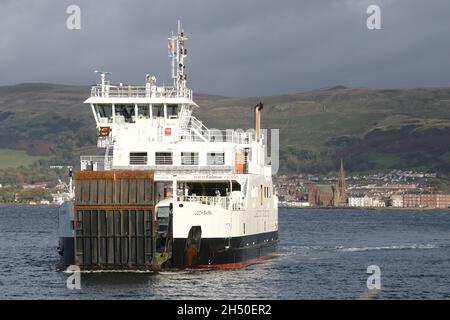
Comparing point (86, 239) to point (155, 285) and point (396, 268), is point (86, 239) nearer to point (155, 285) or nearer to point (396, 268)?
point (155, 285)

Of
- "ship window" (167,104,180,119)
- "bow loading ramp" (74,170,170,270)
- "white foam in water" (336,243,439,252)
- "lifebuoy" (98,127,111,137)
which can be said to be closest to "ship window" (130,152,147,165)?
"lifebuoy" (98,127,111,137)

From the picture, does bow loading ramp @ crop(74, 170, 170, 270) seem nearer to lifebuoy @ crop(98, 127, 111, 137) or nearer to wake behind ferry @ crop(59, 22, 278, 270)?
wake behind ferry @ crop(59, 22, 278, 270)

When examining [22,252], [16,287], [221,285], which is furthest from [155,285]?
[22,252]

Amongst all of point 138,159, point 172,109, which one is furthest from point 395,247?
point 138,159

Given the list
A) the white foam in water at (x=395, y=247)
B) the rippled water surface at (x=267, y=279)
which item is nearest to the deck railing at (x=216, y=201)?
the rippled water surface at (x=267, y=279)

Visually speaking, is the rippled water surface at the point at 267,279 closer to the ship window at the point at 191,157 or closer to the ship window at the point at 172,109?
the ship window at the point at 191,157

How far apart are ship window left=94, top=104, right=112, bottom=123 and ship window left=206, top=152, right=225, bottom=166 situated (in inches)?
209

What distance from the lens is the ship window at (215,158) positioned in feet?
171

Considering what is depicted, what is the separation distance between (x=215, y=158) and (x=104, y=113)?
19.7ft

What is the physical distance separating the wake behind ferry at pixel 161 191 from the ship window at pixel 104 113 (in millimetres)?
49

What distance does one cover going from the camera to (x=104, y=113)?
5350 centimetres

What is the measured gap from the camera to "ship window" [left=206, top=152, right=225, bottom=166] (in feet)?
171

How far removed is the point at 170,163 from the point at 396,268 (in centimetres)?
1381
